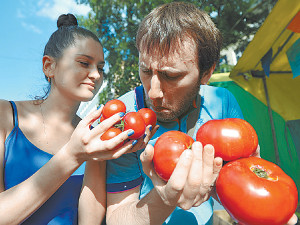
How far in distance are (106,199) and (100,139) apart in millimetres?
670

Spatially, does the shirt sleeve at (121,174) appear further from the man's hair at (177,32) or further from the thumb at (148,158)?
the man's hair at (177,32)

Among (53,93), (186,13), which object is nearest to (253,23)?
(186,13)

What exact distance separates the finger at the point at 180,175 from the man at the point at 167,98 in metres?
0.17

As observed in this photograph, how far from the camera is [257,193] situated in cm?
99

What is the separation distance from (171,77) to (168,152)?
581 mm

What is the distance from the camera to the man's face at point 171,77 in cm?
146

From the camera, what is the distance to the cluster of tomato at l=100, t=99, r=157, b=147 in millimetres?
1380

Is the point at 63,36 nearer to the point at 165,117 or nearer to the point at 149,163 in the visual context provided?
the point at 165,117

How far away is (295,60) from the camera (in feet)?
8.79

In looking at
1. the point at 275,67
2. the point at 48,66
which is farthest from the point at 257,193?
the point at 275,67

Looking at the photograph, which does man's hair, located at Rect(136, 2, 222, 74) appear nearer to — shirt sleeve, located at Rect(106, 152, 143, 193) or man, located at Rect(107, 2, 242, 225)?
man, located at Rect(107, 2, 242, 225)

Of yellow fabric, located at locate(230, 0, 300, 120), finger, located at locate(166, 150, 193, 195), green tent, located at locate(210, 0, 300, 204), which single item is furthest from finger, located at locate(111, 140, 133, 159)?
green tent, located at locate(210, 0, 300, 204)

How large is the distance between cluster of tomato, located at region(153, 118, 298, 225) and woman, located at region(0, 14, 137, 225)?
1.07 feet

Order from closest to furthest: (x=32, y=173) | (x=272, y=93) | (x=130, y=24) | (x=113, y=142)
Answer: (x=113, y=142), (x=32, y=173), (x=272, y=93), (x=130, y=24)
